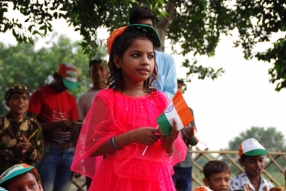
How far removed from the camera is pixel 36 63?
32.8 meters

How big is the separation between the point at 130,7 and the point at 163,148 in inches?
157

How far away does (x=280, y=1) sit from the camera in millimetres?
7496

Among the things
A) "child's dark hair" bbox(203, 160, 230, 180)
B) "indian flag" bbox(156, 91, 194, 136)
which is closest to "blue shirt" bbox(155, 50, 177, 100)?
"child's dark hair" bbox(203, 160, 230, 180)

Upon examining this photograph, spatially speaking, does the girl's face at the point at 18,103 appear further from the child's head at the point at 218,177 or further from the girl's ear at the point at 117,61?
the girl's ear at the point at 117,61

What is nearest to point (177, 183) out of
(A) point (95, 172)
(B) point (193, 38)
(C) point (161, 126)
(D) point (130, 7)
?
(D) point (130, 7)

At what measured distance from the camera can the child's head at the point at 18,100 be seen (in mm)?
5484

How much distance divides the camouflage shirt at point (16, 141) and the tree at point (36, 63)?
968 inches

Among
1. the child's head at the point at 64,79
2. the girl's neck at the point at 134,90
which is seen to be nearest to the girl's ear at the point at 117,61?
the girl's neck at the point at 134,90

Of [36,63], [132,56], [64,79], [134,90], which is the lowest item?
[134,90]

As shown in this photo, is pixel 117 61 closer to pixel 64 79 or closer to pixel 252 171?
pixel 252 171

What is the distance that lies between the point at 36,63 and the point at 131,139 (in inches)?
1199

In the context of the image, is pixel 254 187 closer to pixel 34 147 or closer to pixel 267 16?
pixel 34 147

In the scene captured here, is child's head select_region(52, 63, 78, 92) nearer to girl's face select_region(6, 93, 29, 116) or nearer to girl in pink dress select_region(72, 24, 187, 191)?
girl's face select_region(6, 93, 29, 116)

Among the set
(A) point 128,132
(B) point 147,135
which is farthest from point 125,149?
(B) point 147,135
